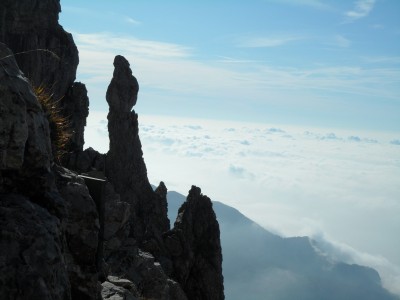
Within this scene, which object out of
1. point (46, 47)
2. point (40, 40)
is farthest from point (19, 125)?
point (40, 40)

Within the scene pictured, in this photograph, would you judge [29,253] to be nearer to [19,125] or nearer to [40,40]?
[19,125]

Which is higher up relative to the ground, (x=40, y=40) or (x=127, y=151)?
(x=40, y=40)

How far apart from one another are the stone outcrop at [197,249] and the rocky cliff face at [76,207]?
0.49ft

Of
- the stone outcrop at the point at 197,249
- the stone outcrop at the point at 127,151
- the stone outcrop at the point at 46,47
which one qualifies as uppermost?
the stone outcrop at the point at 46,47

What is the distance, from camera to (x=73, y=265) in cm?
1183

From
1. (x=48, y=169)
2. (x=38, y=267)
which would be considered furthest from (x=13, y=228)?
(x=48, y=169)

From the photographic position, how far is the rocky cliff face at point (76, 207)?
9.28m

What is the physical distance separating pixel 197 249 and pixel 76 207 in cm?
5902

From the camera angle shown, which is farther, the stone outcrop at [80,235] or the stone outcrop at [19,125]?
the stone outcrop at [80,235]

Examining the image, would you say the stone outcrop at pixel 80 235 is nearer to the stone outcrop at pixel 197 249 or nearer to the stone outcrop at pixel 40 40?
the stone outcrop at pixel 197 249

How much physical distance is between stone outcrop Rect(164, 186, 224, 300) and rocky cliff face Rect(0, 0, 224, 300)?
0.15 meters

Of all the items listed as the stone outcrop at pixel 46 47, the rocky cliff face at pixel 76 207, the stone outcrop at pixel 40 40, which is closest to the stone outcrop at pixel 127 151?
the rocky cliff face at pixel 76 207

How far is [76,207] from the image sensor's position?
12398 millimetres

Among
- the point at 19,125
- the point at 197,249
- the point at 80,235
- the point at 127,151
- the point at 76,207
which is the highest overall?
the point at 19,125
